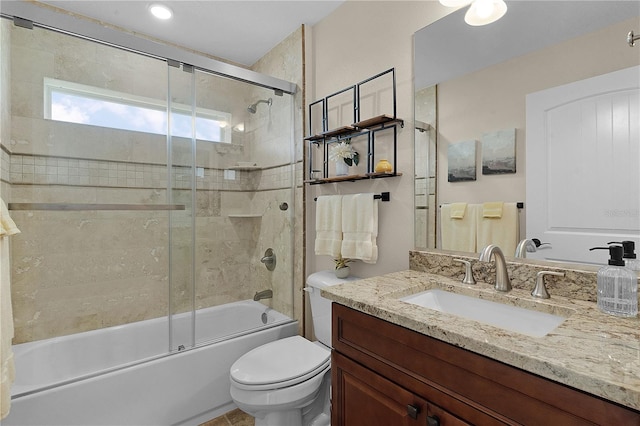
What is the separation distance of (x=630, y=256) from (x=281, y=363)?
4.61 feet

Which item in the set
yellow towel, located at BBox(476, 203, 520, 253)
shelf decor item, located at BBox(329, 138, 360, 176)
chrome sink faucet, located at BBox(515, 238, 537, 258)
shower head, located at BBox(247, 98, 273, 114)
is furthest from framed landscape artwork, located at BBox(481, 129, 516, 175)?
shower head, located at BBox(247, 98, 273, 114)

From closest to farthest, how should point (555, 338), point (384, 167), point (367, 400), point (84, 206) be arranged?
1. point (555, 338)
2. point (367, 400)
3. point (384, 167)
4. point (84, 206)

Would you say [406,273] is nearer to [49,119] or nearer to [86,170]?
[86,170]

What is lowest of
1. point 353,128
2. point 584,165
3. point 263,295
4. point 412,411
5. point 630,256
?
point 263,295

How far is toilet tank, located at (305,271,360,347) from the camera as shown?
169 cm

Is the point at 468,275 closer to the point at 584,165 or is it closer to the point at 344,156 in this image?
the point at 584,165

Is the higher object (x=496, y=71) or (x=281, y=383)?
(x=496, y=71)

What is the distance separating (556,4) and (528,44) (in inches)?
5.3

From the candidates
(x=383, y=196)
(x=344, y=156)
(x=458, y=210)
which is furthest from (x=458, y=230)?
(x=344, y=156)

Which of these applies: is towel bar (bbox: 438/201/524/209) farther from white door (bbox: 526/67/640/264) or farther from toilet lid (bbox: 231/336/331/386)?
toilet lid (bbox: 231/336/331/386)

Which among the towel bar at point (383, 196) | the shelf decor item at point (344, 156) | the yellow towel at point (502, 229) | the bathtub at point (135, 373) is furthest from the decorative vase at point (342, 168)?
the bathtub at point (135, 373)

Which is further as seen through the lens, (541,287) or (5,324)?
(5,324)

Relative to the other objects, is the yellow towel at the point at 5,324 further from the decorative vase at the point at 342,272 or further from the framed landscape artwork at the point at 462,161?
the framed landscape artwork at the point at 462,161

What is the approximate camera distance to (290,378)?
1382 millimetres
